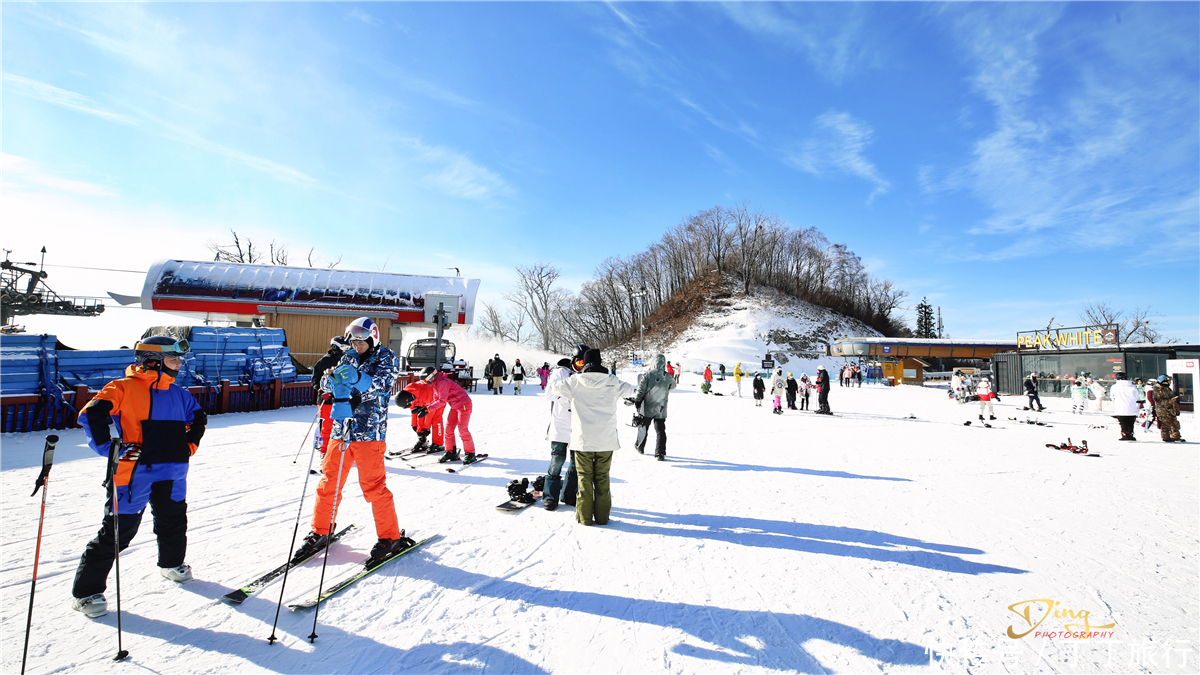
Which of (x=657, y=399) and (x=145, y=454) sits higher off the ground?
(x=657, y=399)

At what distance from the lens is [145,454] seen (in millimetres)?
3086

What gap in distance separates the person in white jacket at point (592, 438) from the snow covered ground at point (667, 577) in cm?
25

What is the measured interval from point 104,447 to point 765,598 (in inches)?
171

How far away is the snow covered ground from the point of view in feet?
8.84

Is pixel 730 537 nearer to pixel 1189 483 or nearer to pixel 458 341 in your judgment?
pixel 1189 483

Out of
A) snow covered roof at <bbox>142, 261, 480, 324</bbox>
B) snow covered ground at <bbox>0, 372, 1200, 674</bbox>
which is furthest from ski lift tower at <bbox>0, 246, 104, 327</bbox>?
snow covered ground at <bbox>0, 372, 1200, 674</bbox>

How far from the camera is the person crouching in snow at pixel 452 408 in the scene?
6.91 metres

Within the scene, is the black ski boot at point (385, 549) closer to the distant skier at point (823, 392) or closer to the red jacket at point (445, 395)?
the red jacket at point (445, 395)

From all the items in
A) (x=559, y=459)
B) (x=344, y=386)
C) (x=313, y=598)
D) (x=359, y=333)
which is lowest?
(x=313, y=598)

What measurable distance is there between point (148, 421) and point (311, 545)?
142cm

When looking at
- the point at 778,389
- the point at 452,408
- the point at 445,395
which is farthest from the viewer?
the point at 778,389

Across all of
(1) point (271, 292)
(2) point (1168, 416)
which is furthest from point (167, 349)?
(1) point (271, 292)

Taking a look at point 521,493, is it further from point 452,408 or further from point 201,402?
point 201,402

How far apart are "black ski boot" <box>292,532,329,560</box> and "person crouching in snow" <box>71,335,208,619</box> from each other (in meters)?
0.66
